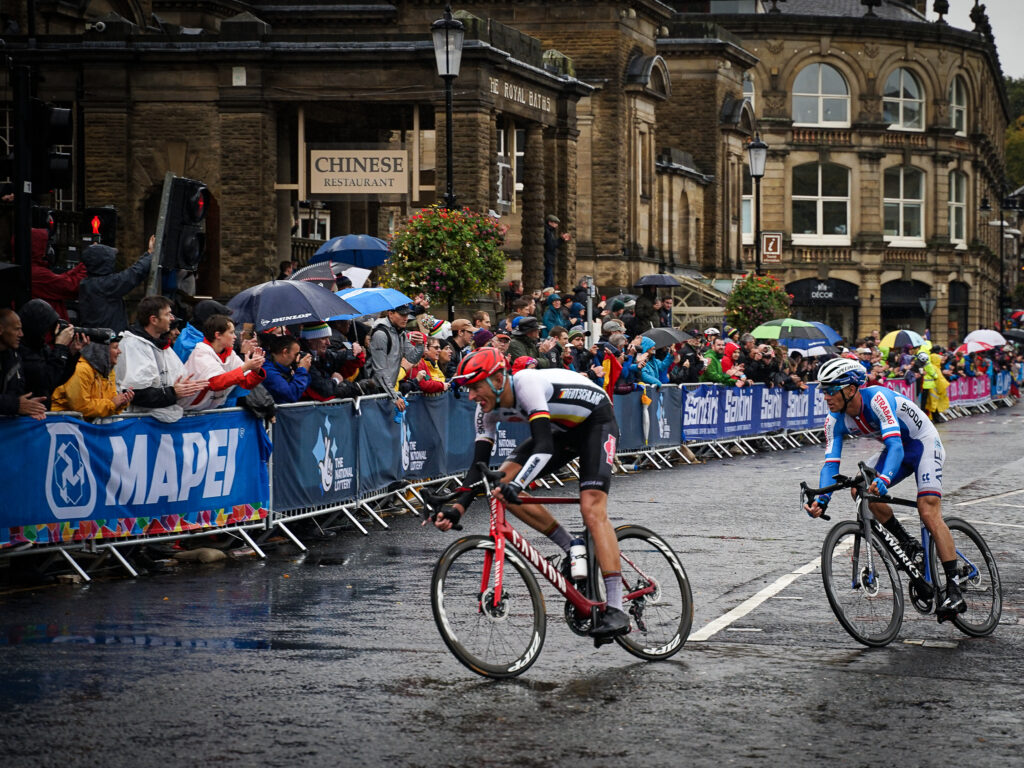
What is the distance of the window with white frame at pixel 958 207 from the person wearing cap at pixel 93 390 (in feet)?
245

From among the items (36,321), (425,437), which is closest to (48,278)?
(36,321)

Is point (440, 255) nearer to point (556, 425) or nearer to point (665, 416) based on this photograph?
point (665, 416)

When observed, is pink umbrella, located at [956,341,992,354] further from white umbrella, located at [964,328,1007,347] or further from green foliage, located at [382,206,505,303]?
green foliage, located at [382,206,505,303]

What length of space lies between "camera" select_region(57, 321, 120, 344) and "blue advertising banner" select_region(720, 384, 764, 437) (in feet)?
52.5

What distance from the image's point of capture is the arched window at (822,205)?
80.7 meters

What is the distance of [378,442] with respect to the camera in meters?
16.5

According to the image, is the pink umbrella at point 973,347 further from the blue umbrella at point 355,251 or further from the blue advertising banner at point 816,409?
the blue umbrella at point 355,251

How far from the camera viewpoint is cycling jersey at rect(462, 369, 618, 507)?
877 cm

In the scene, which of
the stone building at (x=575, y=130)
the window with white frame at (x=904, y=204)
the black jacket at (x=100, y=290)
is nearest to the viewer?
the black jacket at (x=100, y=290)

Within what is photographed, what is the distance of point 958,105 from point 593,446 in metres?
78.7

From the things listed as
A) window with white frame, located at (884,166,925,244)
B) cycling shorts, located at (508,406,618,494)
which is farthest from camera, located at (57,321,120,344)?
window with white frame, located at (884,166,925,244)

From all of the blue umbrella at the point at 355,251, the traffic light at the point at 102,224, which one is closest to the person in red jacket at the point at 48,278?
the traffic light at the point at 102,224

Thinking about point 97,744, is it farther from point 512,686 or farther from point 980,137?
point 980,137

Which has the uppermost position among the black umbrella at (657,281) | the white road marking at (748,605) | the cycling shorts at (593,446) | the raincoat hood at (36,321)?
the black umbrella at (657,281)
